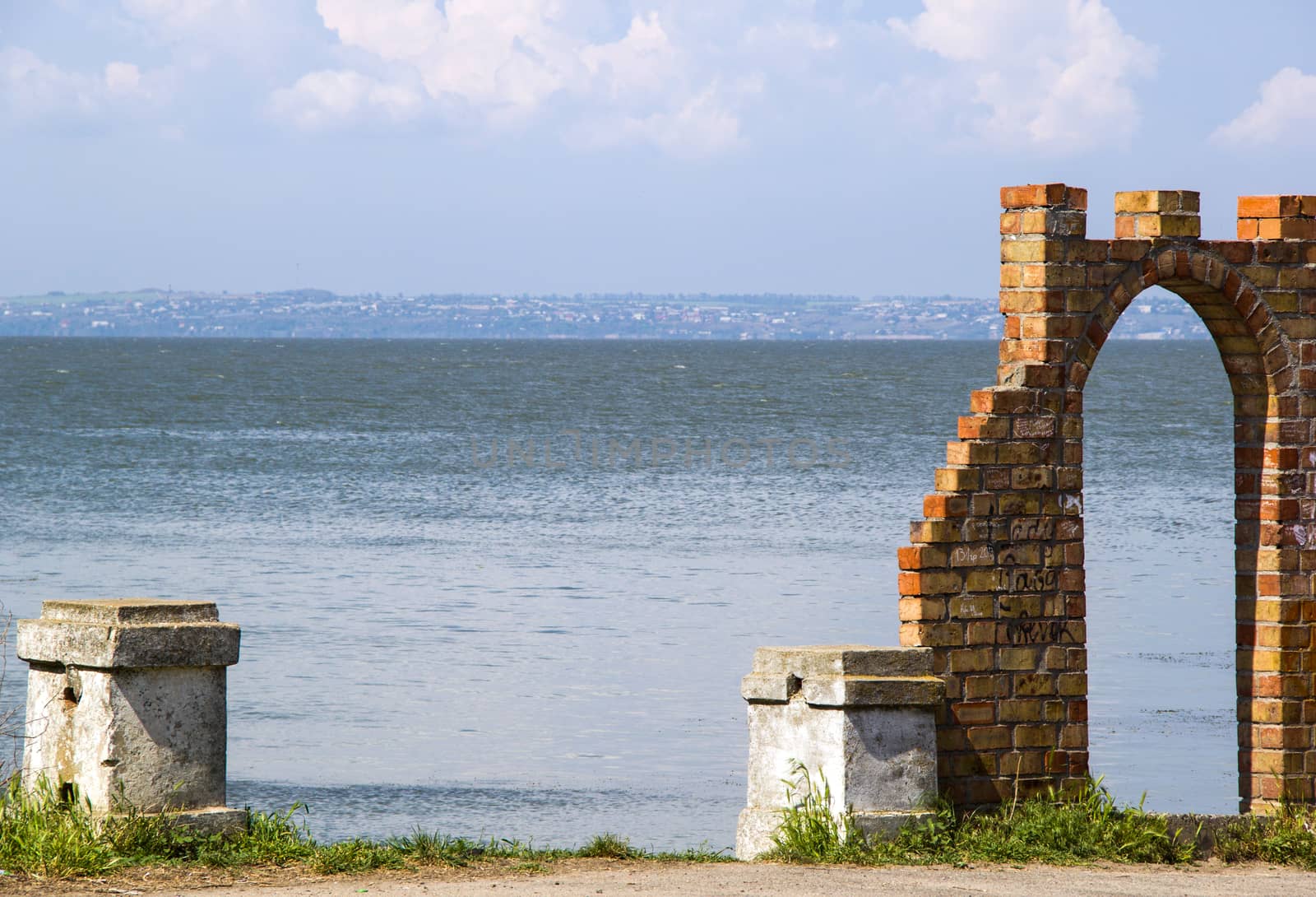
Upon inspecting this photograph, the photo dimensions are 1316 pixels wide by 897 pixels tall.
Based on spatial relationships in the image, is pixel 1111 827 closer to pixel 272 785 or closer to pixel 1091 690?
pixel 272 785

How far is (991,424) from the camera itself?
8.27 meters

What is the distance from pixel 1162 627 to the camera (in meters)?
21.7

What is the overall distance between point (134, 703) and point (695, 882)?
2.41 meters

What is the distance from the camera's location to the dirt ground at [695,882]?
6875 mm

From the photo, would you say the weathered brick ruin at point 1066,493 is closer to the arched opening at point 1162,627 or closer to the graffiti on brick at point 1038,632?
the graffiti on brick at point 1038,632

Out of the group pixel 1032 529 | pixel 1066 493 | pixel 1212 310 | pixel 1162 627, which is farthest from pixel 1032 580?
pixel 1162 627

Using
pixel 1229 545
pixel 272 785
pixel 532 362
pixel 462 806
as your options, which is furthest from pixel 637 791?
pixel 532 362

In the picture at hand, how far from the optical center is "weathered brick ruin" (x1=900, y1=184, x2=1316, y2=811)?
26.9 ft

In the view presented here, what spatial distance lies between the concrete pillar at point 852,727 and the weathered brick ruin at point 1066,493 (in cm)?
43

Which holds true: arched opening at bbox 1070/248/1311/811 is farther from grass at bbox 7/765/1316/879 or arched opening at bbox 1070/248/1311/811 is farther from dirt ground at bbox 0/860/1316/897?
dirt ground at bbox 0/860/1316/897

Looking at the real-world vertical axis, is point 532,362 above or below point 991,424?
above

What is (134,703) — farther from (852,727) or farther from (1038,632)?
(1038,632)

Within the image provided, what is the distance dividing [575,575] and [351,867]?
62.5ft

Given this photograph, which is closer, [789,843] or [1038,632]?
[789,843]
